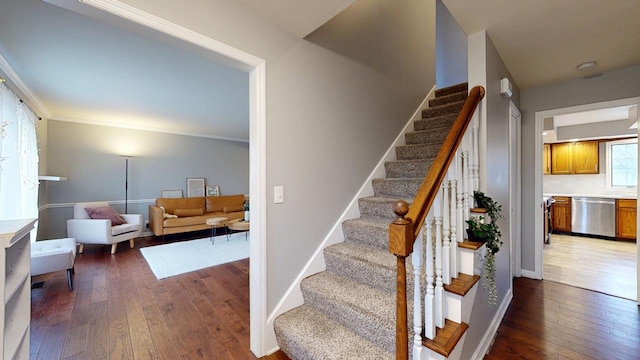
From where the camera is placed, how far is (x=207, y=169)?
647 cm

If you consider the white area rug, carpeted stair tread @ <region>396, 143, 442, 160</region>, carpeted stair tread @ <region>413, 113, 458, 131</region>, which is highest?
carpeted stair tread @ <region>413, 113, 458, 131</region>

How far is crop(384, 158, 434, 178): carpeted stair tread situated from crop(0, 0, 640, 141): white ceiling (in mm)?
1179

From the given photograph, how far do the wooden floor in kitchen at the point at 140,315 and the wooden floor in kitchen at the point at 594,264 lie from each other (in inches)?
145

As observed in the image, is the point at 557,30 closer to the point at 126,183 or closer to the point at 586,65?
the point at 586,65

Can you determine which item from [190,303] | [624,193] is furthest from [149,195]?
[624,193]

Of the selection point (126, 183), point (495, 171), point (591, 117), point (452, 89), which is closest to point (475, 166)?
point (495, 171)

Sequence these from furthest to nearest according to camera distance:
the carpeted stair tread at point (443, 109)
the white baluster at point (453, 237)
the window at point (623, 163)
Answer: the window at point (623, 163) → the carpeted stair tread at point (443, 109) → the white baluster at point (453, 237)

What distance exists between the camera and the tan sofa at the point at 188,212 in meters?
4.87

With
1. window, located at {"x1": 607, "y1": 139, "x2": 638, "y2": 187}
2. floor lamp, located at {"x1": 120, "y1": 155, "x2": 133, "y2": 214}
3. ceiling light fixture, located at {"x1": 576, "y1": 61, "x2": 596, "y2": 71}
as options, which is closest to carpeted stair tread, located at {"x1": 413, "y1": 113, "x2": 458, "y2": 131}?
ceiling light fixture, located at {"x1": 576, "y1": 61, "x2": 596, "y2": 71}

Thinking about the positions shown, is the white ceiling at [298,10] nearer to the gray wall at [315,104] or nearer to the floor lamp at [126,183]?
the gray wall at [315,104]

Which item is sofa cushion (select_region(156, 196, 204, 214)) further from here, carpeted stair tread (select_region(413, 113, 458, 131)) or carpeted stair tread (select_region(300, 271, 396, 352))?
carpeted stair tread (select_region(413, 113, 458, 131))

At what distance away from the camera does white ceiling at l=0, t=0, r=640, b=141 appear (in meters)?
1.66

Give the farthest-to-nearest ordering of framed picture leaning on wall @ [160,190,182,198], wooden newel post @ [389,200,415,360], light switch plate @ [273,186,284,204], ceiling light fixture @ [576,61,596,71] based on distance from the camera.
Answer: framed picture leaning on wall @ [160,190,182,198] < ceiling light fixture @ [576,61,596,71] < light switch plate @ [273,186,284,204] < wooden newel post @ [389,200,415,360]

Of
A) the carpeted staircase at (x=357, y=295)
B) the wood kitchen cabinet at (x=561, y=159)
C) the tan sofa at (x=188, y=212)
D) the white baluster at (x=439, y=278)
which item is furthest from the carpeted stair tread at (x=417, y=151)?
the wood kitchen cabinet at (x=561, y=159)
